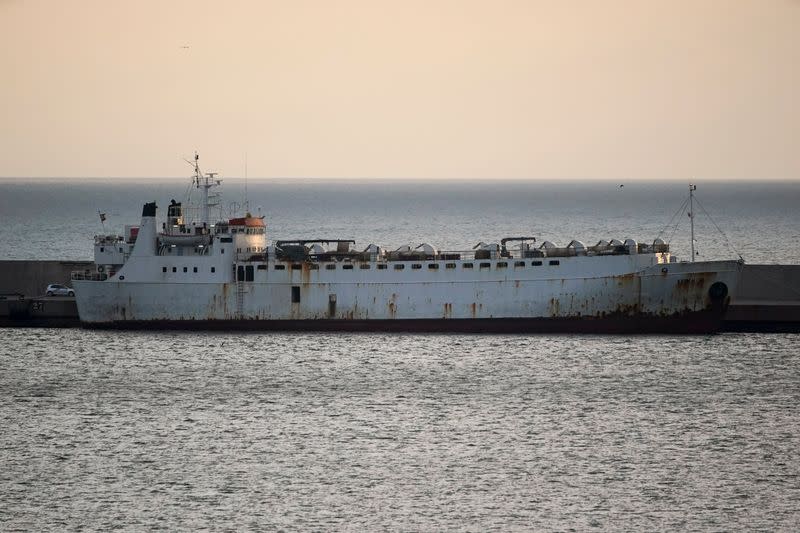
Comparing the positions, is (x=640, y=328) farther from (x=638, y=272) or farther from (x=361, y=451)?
(x=361, y=451)

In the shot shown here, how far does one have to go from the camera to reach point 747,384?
62.8m

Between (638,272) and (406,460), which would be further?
(638,272)

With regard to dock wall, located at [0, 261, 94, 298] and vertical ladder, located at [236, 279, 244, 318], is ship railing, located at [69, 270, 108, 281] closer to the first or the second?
vertical ladder, located at [236, 279, 244, 318]

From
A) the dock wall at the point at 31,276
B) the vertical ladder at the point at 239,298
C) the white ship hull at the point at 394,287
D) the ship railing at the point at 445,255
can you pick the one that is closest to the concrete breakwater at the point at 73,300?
the dock wall at the point at 31,276

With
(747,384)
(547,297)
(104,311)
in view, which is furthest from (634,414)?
(104,311)

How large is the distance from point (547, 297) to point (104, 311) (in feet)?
80.1

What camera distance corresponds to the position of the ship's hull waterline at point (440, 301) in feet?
243

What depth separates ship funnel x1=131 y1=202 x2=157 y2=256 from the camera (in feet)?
257

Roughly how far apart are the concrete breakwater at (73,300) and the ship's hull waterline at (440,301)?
8.33ft

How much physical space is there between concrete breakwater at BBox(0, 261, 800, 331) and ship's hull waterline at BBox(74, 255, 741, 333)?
2538mm

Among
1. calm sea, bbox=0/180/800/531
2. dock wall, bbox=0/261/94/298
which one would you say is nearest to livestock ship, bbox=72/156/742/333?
calm sea, bbox=0/180/800/531

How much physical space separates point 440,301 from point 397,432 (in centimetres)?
2112

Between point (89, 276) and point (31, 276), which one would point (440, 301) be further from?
point (31, 276)

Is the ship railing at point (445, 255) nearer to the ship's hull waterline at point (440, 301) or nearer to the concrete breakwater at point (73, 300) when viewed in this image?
the ship's hull waterline at point (440, 301)
